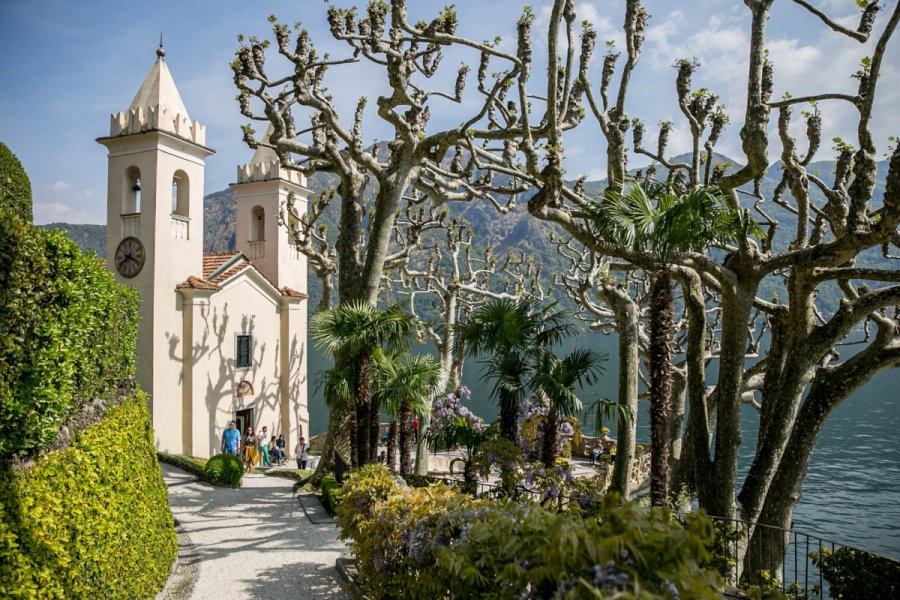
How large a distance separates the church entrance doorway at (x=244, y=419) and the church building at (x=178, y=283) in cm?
4

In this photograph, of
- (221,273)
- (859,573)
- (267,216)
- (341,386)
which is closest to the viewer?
(859,573)

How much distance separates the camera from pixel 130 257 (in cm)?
2128

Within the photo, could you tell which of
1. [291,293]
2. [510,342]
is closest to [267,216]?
[291,293]

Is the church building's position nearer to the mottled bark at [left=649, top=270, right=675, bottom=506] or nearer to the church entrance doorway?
the church entrance doorway

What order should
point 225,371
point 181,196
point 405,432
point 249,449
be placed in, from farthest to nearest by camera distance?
point 249,449 → point 225,371 → point 181,196 → point 405,432

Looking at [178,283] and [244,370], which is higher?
[178,283]

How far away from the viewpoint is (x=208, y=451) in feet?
73.4

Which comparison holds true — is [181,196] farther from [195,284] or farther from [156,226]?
[195,284]

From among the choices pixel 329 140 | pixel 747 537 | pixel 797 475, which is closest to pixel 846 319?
pixel 797 475

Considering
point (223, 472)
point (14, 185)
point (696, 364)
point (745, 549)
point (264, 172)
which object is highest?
point (264, 172)

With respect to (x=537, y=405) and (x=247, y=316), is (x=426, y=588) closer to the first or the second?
(x=537, y=405)

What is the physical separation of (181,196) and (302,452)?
11408 mm

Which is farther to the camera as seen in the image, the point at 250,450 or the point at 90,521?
the point at 250,450

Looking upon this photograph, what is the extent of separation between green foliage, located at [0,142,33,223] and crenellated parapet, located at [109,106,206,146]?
12.0 metres
